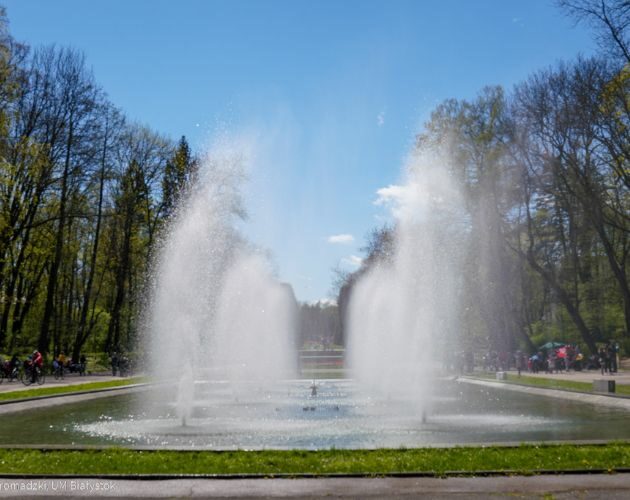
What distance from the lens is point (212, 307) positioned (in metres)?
37.1

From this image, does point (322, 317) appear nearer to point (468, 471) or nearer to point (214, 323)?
point (214, 323)

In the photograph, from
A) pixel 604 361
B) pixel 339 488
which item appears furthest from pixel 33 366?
pixel 604 361

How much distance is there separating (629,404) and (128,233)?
36.5m

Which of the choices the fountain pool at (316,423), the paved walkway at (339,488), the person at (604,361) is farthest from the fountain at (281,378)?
the person at (604,361)

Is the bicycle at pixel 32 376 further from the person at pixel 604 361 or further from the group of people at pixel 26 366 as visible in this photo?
the person at pixel 604 361

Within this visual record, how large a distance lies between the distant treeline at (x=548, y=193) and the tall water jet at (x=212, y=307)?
45.9 feet

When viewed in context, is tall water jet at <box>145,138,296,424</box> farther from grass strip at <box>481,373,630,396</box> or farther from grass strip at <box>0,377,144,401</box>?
grass strip at <box>481,373,630,396</box>

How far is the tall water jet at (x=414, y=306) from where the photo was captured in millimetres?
24891

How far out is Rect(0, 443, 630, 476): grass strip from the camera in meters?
9.94

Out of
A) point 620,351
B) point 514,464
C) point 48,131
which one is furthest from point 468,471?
point 620,351

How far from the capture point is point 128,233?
4797 centimetres

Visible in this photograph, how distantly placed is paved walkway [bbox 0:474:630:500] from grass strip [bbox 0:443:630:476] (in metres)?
0.41

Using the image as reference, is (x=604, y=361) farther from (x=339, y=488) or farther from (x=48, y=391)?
(x=339, y=488)

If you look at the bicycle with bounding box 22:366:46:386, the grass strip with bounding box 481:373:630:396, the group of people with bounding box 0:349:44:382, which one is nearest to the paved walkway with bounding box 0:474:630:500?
the grass strip with bounding box 481:373:630:396
